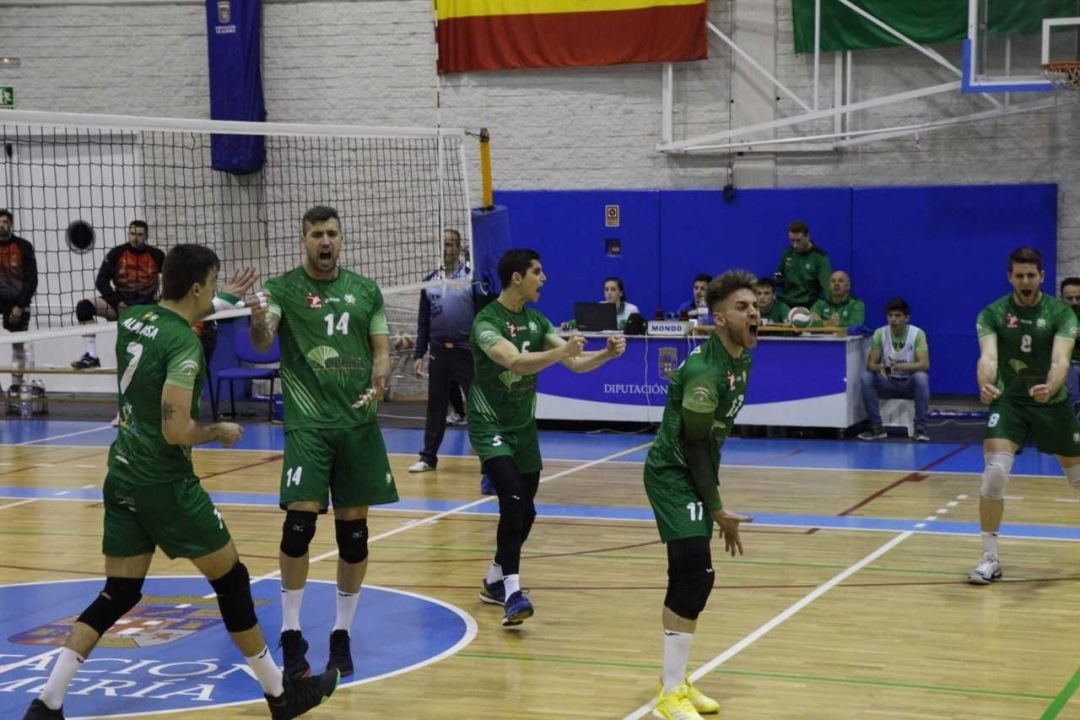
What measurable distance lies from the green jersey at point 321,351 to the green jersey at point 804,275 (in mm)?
10428

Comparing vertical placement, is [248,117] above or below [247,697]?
above

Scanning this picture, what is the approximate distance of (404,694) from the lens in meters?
6.77

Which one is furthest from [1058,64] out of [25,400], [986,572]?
[25,400]

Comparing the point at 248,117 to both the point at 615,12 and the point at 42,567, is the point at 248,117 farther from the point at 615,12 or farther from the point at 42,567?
the point at 42,567

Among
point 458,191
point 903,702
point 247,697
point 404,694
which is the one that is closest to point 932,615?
point 903,702

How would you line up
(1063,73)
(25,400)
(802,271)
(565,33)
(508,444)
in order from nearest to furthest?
1. (508,444)
2. (1063,73)
3. (802,271)
4. (565,33)
5. (25,400)

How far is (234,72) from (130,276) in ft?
17.0

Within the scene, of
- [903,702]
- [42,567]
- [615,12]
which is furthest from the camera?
[615,12]

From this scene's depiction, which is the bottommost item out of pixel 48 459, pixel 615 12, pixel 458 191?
pixel 48 459

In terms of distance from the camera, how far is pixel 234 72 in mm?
19312

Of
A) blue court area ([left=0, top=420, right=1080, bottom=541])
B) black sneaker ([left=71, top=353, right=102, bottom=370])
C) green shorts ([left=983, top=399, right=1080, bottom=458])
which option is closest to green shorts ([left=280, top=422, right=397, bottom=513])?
green shorts ([left=983, top=399, right=1080, bottom=458])

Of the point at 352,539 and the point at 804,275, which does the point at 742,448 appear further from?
the point at 352,539

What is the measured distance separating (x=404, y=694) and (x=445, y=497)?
5671mm

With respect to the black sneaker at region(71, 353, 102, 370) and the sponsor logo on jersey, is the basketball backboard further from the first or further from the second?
the black sneaker at region(71, 353, 102, 370)
